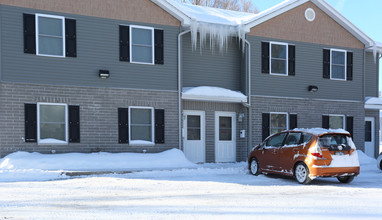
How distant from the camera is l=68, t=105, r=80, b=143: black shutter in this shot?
13.5 metres

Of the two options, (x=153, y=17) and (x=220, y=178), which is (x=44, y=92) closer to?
(x=153, y=17)

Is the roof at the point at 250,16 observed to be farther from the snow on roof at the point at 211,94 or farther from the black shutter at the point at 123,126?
the black shutter at the point at 123,126

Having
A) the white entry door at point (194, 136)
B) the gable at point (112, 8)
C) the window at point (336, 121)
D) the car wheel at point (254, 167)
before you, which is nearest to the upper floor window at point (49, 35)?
the gable at point (112, 8)

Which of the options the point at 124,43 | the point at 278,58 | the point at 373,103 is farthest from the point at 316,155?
Result: the point at 373,103

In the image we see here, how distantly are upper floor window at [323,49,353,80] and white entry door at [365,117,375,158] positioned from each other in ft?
9.89

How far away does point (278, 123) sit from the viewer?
17.2 meters

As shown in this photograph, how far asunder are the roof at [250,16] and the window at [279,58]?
4.38 feet

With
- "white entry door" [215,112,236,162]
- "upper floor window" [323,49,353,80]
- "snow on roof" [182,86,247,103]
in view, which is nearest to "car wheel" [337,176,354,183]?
"snow on roof" [182,86,247,103]

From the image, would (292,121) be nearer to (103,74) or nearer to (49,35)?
(103,74)

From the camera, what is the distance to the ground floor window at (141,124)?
14.5 metres

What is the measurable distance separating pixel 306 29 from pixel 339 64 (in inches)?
98.4

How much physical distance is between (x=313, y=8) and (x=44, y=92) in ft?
41.0

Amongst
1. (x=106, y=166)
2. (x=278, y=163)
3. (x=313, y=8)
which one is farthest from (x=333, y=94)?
(x=106, y=166)

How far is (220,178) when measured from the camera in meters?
11.5
